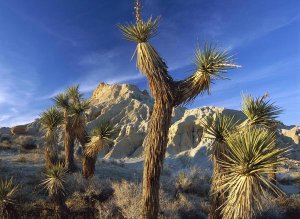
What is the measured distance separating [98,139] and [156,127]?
547 cm

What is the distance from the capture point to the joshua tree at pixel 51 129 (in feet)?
50.7

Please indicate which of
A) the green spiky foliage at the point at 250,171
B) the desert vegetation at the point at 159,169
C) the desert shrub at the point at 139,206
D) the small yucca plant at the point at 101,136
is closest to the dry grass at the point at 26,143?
the desert vegetation at the point at 159,169

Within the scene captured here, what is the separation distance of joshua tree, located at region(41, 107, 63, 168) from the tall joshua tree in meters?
6.52

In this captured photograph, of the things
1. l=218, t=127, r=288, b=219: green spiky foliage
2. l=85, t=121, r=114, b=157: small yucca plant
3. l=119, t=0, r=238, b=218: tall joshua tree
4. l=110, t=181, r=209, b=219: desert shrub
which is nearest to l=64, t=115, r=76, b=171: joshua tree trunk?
l=85, t=121, r=114, b=157: small yucca plant

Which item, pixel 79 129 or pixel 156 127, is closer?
pixel 156 127

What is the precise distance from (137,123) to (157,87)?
103 ft

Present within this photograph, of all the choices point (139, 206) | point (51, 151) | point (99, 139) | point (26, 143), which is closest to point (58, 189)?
point (99, 139)

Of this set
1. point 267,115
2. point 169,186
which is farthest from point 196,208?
point 267,115

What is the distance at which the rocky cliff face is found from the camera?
1355 inches

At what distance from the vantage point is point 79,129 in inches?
634

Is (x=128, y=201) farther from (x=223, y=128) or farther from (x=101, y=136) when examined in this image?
(x=223, y=128)

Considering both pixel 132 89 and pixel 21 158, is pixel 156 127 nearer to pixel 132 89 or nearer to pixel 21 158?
pixel 21 158

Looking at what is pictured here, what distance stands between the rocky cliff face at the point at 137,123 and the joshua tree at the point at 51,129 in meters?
8.77

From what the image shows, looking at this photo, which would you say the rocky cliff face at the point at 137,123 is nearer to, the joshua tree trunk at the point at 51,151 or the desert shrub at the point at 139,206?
the joshua tree trunk at the point at 51,151
